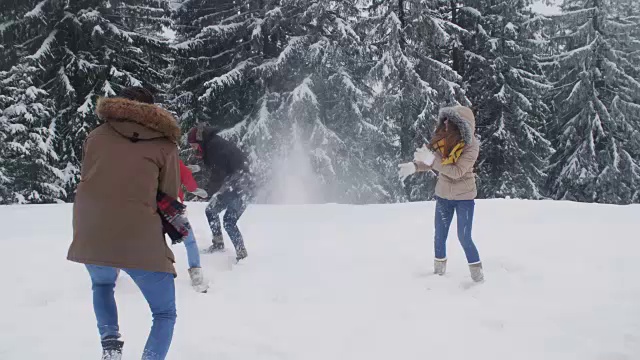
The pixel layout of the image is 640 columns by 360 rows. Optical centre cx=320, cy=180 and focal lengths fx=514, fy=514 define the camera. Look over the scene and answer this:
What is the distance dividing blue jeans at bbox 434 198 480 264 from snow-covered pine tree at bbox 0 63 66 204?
13.8m

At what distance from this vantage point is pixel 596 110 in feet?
77.0

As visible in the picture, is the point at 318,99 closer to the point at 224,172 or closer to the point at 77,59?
the point at 77,59

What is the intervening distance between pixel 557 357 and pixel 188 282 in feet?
12.2

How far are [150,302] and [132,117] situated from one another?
1063mm

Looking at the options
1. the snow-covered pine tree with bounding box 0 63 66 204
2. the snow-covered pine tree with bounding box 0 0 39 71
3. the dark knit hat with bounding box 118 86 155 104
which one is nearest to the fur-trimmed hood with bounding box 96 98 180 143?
the dark knit hat with bounding box 118 86 155 104

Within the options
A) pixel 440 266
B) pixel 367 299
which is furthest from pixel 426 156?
pixel 367 299

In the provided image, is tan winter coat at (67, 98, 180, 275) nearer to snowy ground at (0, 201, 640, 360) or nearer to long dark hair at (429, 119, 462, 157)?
snowy ground at (0, 201, 640, 360)

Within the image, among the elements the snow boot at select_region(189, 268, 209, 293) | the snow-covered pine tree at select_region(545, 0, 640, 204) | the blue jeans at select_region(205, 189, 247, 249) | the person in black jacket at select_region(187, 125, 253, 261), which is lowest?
the snow-covered pine tree at select_region(545, 0, 640, 204)

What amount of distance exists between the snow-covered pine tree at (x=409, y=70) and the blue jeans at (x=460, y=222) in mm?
13539

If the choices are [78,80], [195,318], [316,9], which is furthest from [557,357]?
[78,80]

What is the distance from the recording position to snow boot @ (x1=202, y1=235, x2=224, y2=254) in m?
6.80

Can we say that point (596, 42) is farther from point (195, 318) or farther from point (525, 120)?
point (195, 318)

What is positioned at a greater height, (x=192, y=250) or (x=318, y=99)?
(x=192, y=250)

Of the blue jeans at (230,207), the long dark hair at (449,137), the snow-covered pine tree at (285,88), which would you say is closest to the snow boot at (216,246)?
the blue jeans at (230,207)
